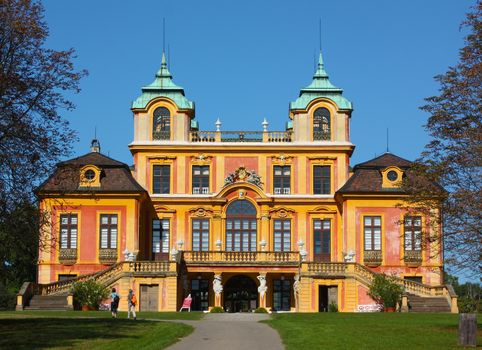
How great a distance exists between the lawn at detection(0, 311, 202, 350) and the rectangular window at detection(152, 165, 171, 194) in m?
25.6

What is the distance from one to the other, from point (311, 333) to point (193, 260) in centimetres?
2761

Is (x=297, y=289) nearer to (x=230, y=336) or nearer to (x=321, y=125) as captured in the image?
(x=321, y=125)

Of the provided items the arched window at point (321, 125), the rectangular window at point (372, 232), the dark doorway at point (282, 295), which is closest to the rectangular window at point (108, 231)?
the dark doorway at point (282, 295)

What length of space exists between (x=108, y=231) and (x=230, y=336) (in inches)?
1148

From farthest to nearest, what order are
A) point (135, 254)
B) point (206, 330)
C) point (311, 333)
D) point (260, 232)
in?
point (260, 232)
point (135, 254)
point (206, 330)
point (311, 333)

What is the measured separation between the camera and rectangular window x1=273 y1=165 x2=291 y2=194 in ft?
208

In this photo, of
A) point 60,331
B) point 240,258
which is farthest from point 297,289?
point 60,331

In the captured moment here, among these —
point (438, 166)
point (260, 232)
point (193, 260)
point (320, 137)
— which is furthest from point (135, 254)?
point (438, 166)

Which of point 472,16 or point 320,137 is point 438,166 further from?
point 320,137

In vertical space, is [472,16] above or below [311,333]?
above

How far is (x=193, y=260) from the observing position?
5875 centimetres

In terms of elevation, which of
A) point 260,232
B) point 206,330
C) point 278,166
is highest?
point 278,166

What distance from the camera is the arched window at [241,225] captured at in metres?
62.4

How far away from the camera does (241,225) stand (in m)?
62.6
